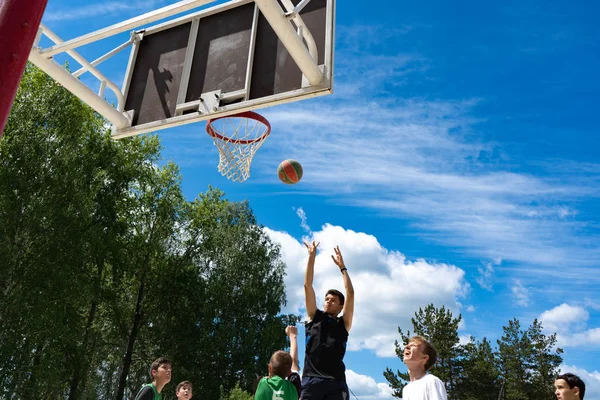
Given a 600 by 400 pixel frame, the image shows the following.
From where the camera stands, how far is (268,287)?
35.2 metres

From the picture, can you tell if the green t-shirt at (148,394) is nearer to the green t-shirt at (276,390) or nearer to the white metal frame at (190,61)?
the green t-shirt at (276,390)

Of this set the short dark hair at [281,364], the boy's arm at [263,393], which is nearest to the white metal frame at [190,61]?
the short dark hair at [281,364]

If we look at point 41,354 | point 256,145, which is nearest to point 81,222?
point 41,354

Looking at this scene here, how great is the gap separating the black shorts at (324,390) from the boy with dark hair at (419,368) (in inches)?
39.3

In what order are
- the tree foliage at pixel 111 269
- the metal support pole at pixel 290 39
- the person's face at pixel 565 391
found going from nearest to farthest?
the person's face at pixel 565 391 → the metal support pole at pixel 290 39 → the tree foliage at pixel 111 269

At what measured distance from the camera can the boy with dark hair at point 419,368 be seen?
464 centimetres

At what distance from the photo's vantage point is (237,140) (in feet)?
32.2

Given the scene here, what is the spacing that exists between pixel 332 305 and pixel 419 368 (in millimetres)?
1486

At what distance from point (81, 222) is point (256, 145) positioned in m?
17.3

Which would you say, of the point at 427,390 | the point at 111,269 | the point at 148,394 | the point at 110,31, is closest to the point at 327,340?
the point at 427,390

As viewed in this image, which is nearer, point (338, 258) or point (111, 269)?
point (338, 258)

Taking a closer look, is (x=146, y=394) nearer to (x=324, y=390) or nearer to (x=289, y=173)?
(x=324, y=390)

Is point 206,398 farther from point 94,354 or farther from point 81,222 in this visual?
point 81,222

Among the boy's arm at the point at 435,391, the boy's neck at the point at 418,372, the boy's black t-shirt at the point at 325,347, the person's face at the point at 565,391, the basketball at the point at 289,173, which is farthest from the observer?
the basketball at the point at 289,173
